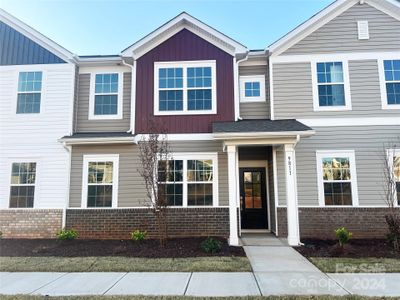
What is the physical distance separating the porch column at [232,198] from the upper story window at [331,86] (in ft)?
12.0

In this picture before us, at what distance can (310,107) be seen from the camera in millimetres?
10422

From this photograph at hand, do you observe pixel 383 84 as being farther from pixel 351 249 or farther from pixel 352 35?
pixel 351 249

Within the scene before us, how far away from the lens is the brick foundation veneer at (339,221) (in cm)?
969

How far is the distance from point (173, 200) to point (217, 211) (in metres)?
1.52

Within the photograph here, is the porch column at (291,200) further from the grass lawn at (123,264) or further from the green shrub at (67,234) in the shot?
the green shrub at (67,234)

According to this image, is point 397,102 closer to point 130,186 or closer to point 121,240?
point 130,186

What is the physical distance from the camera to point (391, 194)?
28.8 feet

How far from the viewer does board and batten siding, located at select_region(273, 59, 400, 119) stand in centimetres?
1023

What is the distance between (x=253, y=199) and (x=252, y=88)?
4.22m

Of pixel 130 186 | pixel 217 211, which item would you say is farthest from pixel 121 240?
pixel 217 211

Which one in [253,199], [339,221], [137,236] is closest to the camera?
[137,236]

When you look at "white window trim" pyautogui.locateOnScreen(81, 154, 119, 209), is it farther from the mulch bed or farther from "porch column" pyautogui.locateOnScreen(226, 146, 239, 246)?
the mulch bed

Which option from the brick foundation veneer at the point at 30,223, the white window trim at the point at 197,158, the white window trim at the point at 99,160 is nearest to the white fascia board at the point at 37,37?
the white window trim at the point at 99,160

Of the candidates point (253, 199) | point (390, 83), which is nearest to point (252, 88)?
point (253, 199)
